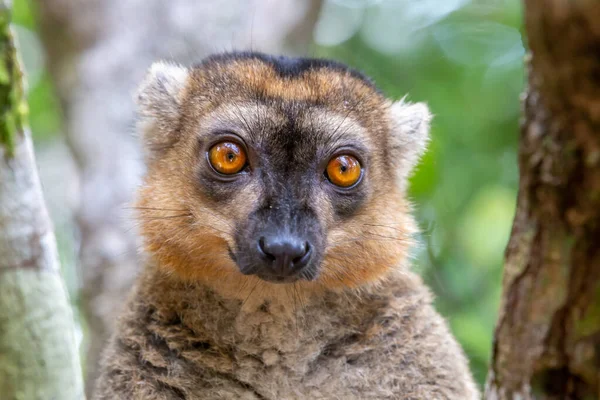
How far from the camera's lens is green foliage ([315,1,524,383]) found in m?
6.56

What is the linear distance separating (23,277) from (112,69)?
4.79m

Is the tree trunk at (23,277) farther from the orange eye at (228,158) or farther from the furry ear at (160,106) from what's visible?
the furry ear at (160,106)

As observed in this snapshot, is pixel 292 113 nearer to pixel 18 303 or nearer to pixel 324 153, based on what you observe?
pixel 324 153

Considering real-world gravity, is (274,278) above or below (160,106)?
below

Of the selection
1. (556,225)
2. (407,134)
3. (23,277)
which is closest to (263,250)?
(23,277)

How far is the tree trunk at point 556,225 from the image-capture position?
1.85 metres

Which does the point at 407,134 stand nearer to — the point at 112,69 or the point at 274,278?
the point at 274,278

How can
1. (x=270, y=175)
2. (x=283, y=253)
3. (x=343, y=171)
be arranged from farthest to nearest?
(x=343, y=171), (x=270, y=175), (x=283, y=253)

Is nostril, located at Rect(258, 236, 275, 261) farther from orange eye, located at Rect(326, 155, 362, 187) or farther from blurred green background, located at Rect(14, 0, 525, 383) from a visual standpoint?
blurred green background, located at Rect(14, 0, 525, 383)

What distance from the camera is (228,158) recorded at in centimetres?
439

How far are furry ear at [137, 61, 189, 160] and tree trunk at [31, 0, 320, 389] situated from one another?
56.7 inches

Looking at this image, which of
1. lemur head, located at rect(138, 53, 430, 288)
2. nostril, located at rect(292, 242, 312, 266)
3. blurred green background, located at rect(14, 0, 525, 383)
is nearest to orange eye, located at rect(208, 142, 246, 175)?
lemur head, located at rect(138, 53, 430, 288)

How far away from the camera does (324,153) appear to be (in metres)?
4.39

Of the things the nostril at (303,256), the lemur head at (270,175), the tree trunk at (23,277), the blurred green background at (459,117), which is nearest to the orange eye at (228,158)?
the lemur head at (270,175)
